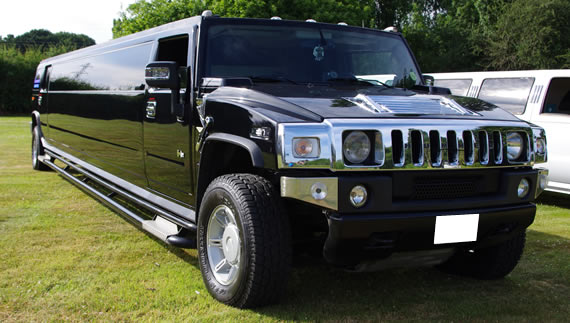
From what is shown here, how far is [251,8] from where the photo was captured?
75.3ft

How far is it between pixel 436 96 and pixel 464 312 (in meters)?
1.48

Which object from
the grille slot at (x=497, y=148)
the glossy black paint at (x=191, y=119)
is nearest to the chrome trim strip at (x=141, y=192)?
the glossy black paint at (x=191, y=119)

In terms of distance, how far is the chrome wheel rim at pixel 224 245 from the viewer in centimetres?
332

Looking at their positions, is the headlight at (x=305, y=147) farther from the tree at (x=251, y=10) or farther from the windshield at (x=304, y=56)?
the tree at (x=251, y=10)

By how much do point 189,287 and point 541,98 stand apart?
19.4 feet

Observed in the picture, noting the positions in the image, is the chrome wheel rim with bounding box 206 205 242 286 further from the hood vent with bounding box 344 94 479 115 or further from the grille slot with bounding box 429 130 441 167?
the grille slot with bounding box 429 130 441 167

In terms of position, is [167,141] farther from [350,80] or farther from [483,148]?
[483,148]

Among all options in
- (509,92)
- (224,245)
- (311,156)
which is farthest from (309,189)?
(509,92)

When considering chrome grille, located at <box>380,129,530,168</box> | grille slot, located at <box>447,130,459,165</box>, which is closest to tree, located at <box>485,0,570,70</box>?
chrome grille, located at <box>380,129,530,168</box>

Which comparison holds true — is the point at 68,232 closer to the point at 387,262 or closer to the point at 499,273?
the point at 387,262

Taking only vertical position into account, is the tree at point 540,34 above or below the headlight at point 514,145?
above

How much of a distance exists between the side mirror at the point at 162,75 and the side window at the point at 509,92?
5630 mm

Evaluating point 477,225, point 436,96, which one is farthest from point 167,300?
point 436,96

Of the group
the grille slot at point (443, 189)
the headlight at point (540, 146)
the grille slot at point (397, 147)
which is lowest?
the grille slot at point (443, 189)
